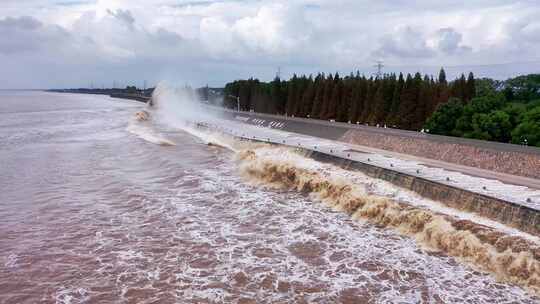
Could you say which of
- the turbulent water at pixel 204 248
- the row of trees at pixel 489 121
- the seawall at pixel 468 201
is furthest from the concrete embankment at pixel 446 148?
the turbulent water at pixel 204 248

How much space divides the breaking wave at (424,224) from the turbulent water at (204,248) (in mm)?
249

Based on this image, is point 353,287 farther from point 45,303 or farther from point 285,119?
point 285,119

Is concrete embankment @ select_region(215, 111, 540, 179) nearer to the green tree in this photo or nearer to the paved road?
the paved road

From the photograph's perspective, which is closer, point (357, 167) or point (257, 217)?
point (257, 217)

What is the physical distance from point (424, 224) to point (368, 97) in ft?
101

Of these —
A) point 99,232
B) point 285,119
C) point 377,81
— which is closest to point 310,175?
point 99,232

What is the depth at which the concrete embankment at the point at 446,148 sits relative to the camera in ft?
80.2

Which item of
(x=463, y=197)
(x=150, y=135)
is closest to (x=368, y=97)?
(x=150, y=135)

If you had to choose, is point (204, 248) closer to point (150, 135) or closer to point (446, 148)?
point (446, 148)

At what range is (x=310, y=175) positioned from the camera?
24062 millimetres

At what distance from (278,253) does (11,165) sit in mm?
21940

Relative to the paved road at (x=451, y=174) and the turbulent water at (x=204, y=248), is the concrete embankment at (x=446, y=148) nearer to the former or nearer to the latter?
the paved road at (x=451, y=174)

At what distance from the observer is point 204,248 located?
14.7 meters

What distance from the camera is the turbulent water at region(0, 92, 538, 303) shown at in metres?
11.7
